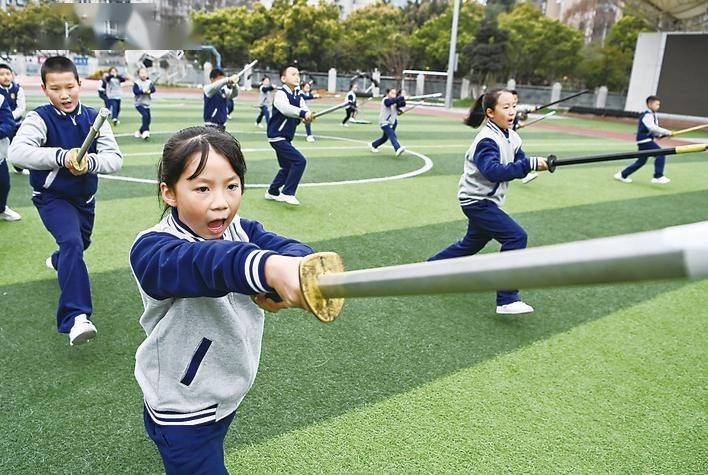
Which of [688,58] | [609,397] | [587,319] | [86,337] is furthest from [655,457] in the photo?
[688,58]

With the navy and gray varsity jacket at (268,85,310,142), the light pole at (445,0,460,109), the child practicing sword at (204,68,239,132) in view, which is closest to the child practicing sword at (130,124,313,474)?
the navy and gray varsity jacket at (268,85,310,142)

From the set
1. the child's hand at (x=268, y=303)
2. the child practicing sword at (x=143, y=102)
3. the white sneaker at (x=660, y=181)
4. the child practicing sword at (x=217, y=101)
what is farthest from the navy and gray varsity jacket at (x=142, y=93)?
the child's hand at (x=268, y=303)

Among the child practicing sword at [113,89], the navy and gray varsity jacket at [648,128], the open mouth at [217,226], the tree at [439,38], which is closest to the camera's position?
the open mouth at [217,226]

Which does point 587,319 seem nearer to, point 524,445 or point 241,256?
point 524,445

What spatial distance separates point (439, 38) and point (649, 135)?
3686 centimetres

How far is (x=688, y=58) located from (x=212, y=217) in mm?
33639

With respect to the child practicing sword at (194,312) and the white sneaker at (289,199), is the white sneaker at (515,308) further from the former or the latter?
the white sneaker at (289,199)

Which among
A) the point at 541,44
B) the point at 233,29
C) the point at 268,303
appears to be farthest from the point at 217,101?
the point at 233,29

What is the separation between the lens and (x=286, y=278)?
127 cm

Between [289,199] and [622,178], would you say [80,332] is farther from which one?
[622,178]

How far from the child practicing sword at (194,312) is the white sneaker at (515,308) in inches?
124

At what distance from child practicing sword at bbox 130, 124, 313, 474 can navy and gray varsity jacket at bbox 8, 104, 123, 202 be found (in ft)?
8.14

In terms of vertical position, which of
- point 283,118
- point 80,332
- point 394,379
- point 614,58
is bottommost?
point 394,379

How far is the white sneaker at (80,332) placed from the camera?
3.69 metres
